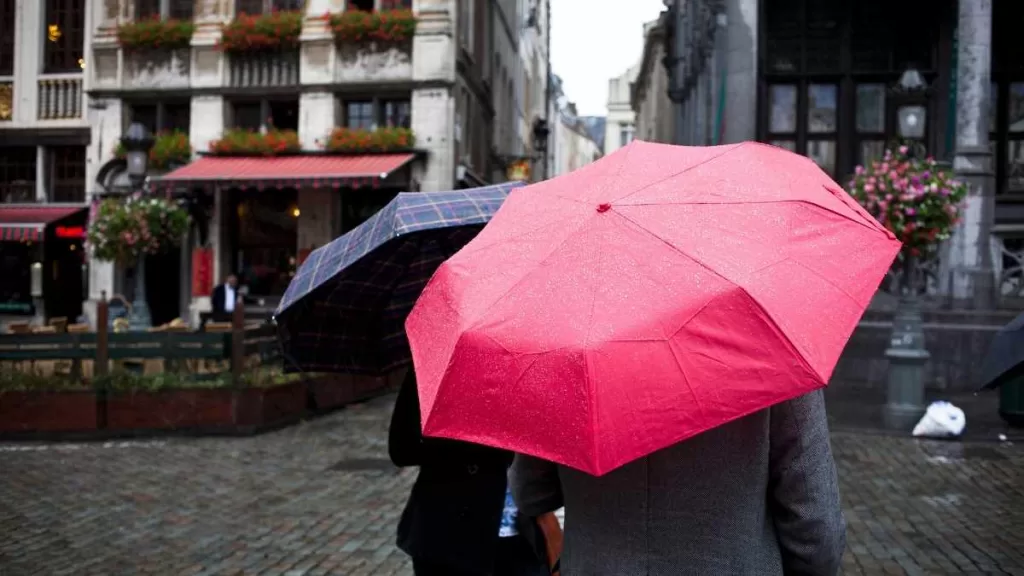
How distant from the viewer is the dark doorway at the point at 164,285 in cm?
2455

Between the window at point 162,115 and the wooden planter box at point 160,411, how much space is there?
570 inches

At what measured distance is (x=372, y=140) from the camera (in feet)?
73.7

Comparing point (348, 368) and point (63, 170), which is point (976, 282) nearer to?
point (348, 368)

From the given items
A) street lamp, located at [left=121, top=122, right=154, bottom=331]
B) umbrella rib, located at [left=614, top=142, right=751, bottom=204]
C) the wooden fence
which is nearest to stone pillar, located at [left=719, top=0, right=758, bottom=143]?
the wooden fence

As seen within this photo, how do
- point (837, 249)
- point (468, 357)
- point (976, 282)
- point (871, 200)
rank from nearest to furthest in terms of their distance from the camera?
point (468, 357) < point (837, 249) < point (871, 200) < point (976, 282)

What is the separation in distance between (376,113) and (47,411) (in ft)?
44.0

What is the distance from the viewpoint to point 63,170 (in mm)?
25453

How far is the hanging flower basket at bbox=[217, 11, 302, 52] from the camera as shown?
22984mm

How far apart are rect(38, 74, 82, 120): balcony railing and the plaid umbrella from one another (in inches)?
944

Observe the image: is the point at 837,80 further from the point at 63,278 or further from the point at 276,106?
the point at 63,278

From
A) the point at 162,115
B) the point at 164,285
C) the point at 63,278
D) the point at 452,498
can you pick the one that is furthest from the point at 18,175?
the point at 452,498

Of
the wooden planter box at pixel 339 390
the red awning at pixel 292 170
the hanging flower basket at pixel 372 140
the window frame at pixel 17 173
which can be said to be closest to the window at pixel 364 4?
the hanging flower basket at pixel 372 140

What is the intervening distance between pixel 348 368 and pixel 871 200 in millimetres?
8422

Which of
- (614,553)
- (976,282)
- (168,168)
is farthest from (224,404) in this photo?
(168,168)
